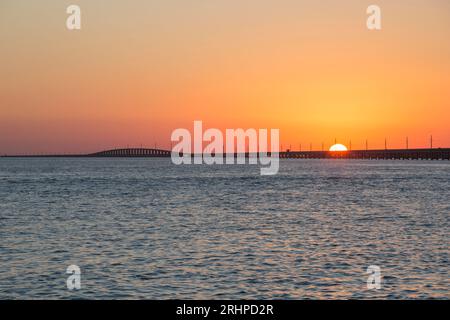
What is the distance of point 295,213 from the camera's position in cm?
4984

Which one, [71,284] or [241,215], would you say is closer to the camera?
[71,284]

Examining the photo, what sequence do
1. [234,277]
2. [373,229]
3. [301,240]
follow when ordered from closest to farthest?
[234,277] < [301,240] < [373,229]

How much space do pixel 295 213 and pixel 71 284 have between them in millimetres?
30521

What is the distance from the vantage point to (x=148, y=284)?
21.3m

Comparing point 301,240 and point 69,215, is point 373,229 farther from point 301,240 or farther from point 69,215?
point 69,215

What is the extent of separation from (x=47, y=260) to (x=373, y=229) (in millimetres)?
19673

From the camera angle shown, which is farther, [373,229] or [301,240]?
[373,229]
